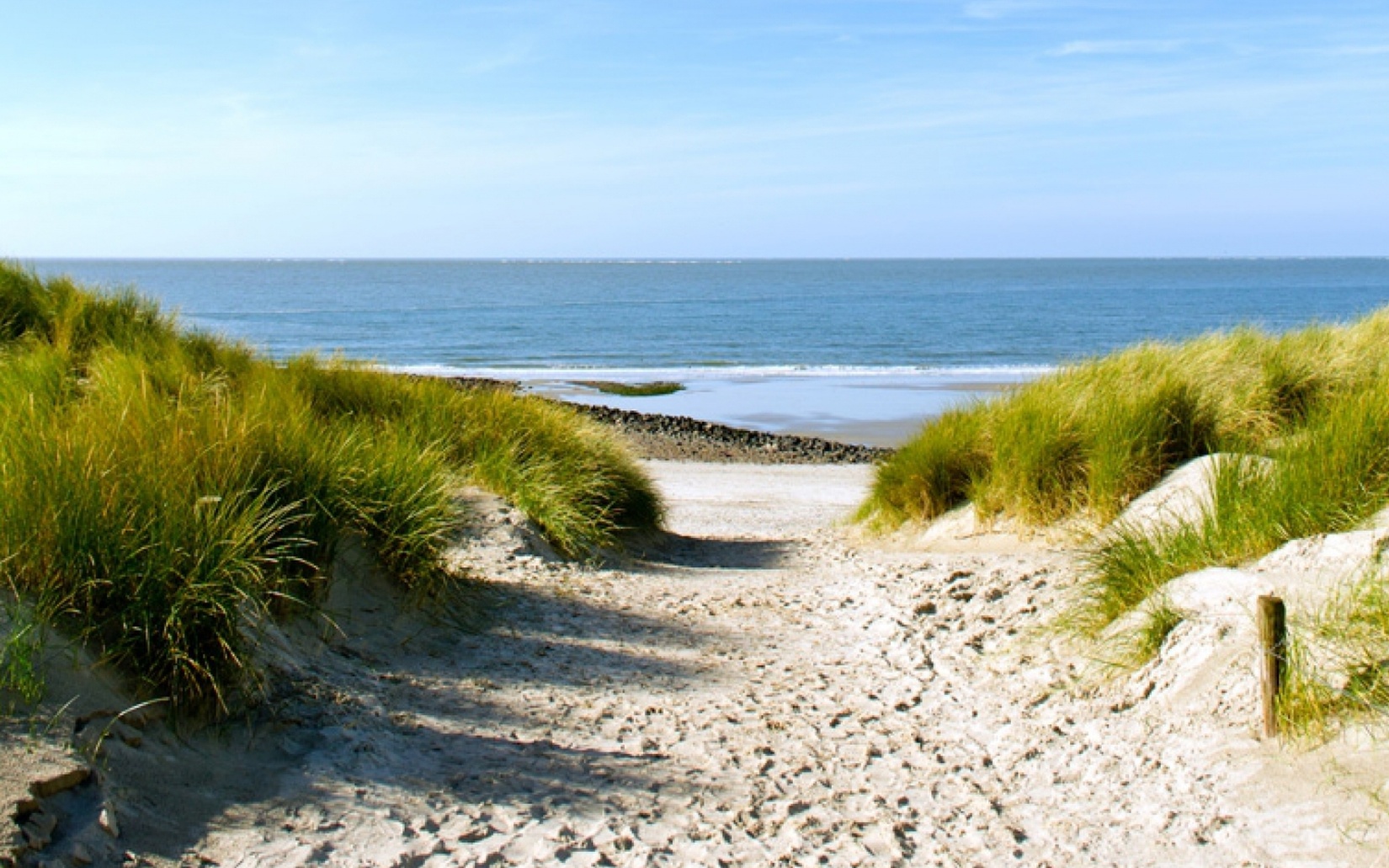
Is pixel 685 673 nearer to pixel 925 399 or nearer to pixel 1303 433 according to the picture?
pixel 1303 433

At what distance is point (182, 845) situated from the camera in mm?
3936

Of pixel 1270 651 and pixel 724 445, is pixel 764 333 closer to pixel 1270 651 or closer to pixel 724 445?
pixel 724 445

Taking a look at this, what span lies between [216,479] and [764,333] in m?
53.8

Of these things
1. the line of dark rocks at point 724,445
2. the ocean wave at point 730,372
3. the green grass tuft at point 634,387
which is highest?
the ocean wave at point 730,372

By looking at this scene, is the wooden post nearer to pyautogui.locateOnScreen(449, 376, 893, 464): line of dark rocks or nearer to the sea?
the sea

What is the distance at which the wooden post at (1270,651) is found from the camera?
4770 millimetres

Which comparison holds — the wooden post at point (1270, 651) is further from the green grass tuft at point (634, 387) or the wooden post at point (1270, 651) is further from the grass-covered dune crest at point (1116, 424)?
the green grass tuft at point (634, 387)

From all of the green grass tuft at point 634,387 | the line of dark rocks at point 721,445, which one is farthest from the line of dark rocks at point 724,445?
the green grass tuft at point 634,387

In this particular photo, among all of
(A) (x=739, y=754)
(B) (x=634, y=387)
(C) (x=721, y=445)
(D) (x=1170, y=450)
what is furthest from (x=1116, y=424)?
(B) (x=634, y=387)

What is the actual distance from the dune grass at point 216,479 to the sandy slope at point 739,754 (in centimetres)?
39

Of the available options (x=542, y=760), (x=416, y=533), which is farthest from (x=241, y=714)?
(x=416, y=533)

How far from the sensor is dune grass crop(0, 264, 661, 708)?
4.71 metres

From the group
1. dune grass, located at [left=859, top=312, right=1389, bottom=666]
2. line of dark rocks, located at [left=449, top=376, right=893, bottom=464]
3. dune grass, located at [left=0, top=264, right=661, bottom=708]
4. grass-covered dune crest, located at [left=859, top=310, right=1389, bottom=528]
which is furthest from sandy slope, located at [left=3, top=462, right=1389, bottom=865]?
line of dark rocks, located at [left=449, top=376, right=893, bottom=464]

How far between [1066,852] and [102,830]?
10.7ft
